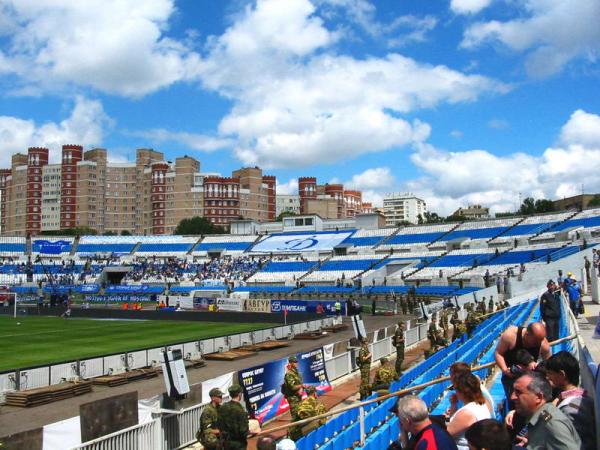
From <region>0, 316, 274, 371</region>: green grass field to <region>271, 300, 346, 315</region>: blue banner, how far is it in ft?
28.6

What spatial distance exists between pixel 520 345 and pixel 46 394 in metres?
16.6

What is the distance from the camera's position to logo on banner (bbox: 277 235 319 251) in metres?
83.3

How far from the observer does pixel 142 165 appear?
541ft

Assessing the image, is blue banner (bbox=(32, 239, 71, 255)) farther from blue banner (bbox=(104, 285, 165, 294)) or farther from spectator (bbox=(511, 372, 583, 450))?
spectator (bbox=(511, 372, 583, 450))

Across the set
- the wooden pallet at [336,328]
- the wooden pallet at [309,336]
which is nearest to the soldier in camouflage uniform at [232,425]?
the wooden pallet at [309,336]

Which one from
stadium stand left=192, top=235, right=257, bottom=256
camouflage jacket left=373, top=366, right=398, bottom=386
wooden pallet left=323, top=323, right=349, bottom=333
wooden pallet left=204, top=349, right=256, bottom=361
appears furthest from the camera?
stadium stand left=192, top=235, right=257, bottom=256

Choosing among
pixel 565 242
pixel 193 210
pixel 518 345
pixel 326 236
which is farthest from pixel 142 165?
pixel 518 345

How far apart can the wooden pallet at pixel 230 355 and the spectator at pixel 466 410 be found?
67.9ft

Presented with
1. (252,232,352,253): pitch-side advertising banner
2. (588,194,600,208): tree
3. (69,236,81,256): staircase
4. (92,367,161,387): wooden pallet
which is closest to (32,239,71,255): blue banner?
(69,236,81,256): staircase

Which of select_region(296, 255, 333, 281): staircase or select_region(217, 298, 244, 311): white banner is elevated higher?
select_region(296, 255, 333, 281): staircase

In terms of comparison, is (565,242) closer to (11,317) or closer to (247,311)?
(247,311)

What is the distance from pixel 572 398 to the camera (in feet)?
15.5

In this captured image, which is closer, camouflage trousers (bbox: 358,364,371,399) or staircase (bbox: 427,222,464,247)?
camouflage trousers (bbox: 358,364,371,399)

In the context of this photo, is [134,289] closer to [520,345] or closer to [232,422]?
[232,422]
